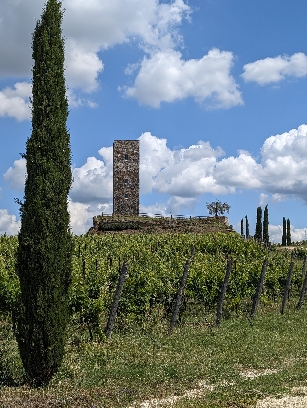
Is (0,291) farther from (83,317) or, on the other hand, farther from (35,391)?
(35,391)

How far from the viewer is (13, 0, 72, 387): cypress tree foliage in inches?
331

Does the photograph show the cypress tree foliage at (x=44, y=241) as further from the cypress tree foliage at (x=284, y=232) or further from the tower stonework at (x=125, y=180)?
the cypress tree foliage at (x=284, y=232)

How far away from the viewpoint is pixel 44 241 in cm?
839

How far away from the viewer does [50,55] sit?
906 centimetres

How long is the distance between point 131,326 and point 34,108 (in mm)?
7218

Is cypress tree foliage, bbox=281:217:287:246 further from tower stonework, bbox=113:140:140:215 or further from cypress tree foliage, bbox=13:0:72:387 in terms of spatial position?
cypress tree foliage, bbox=13:0:72:387

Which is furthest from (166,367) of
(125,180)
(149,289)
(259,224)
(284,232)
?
(284,232)

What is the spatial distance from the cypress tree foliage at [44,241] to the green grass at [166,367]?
2.30 ft

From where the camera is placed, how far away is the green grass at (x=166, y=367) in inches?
296

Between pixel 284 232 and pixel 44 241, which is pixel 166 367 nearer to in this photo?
pixel 44 241

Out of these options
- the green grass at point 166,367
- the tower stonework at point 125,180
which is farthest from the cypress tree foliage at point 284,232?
the green grass at point 166,367

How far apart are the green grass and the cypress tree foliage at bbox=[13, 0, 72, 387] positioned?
70cm

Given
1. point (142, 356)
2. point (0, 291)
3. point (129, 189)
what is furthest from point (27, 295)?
point (129, 189)

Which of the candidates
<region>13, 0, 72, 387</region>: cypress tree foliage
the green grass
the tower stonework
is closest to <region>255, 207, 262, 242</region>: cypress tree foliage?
the tower stonework
